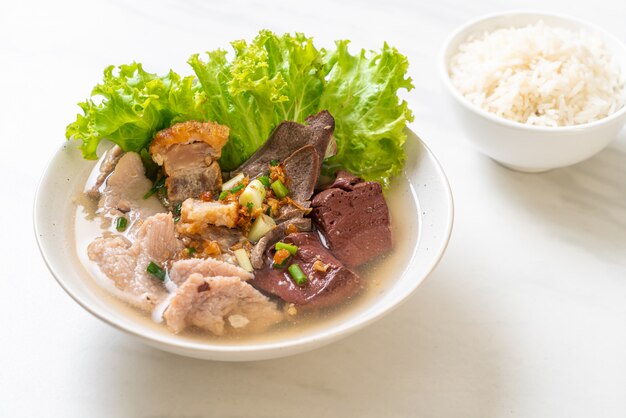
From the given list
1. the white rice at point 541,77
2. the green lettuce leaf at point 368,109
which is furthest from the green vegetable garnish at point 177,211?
the white rice at point 541,77

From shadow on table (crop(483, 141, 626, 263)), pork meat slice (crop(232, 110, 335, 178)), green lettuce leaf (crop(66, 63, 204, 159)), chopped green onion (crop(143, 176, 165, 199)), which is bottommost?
shadow on table (crop(483, 141, 626, 263))

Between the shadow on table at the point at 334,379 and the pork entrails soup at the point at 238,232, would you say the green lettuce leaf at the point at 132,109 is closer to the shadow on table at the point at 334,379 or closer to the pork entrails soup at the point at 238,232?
the pork entrails soup at the point at 238,232

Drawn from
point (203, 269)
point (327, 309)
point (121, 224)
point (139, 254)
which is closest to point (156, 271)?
point (139, 254)

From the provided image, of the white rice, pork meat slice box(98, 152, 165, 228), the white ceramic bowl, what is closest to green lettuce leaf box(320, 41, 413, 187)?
the white ceramic bowl

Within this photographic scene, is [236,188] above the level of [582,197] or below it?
above

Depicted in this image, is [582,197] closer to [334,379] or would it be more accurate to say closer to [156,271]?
[334,379]

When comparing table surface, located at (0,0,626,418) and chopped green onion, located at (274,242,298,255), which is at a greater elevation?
chopped green onion, located at (274,242,298,255)

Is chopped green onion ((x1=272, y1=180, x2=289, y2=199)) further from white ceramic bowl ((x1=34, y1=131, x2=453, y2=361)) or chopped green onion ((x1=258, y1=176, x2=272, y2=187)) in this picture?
white ceramic bowl ((x1=34, y1=131, x2=453, y2=361))
